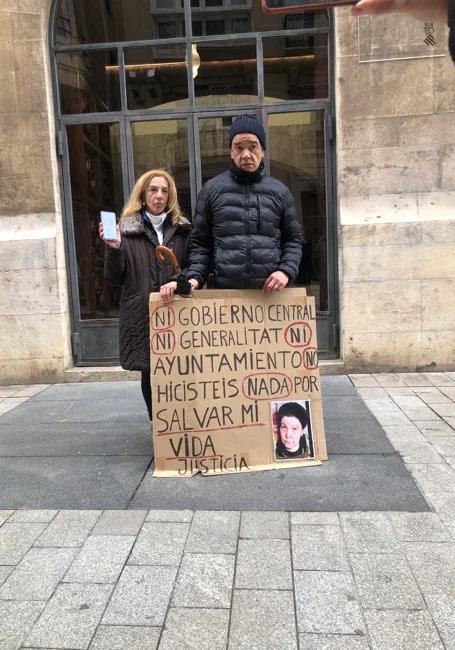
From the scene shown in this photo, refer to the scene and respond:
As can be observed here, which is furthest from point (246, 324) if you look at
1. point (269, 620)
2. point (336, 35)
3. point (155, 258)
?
point (336, 35)

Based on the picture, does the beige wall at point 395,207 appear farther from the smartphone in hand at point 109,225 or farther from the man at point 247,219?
the smartphone in hand at point 109,225

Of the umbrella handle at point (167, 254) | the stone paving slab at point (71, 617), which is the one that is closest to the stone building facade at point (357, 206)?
the umbrella handle at point (167, 254)

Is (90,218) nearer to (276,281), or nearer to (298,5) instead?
(276,281)

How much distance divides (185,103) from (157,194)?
3.25 meters

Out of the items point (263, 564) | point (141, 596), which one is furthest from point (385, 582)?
point (141, 596)

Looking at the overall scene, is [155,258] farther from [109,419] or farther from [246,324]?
[109,419]

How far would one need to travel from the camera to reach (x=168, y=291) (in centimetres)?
338

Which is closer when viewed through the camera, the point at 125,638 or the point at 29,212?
the point at 125,638

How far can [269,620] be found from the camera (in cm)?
208

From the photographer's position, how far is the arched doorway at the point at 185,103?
6.29 m

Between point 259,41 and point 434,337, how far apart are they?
12.9ft

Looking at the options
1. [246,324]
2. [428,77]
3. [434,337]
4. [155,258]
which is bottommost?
[434,337]

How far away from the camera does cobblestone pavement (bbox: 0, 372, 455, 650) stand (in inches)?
79.4

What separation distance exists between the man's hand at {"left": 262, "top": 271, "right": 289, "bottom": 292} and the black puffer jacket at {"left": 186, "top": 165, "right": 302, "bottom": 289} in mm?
34
